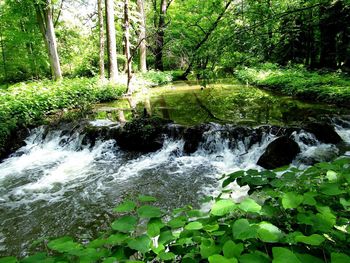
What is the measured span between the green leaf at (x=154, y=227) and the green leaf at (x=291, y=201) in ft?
2.37

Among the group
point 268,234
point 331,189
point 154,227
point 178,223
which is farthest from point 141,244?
point 331,189

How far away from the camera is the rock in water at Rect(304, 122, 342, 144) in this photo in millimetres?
6832

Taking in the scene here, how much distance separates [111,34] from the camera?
47.8ft

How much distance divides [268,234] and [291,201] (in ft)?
1.09

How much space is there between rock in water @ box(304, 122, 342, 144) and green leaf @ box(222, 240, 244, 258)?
6.47m

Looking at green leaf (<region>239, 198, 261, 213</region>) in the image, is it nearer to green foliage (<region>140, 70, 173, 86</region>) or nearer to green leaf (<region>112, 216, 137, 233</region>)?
green leaf (<region>112, 216, 137, 233</region>)

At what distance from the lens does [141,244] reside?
1426 mm

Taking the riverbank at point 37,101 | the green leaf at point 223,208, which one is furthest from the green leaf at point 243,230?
the riverbank at point 37,101

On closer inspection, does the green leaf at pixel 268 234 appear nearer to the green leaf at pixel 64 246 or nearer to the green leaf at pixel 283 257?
the green leaf at pixel 283 257

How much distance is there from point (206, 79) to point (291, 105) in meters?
7.35

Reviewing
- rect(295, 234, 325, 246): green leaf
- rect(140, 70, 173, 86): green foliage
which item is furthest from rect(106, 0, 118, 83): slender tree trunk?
rect(295, 234, 325, 246): green leaf

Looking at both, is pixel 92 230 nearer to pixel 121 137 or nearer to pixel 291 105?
pixel 121 137

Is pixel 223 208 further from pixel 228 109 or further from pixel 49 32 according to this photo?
pixel 49 32

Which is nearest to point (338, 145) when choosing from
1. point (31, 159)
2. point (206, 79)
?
point (206, 79)
